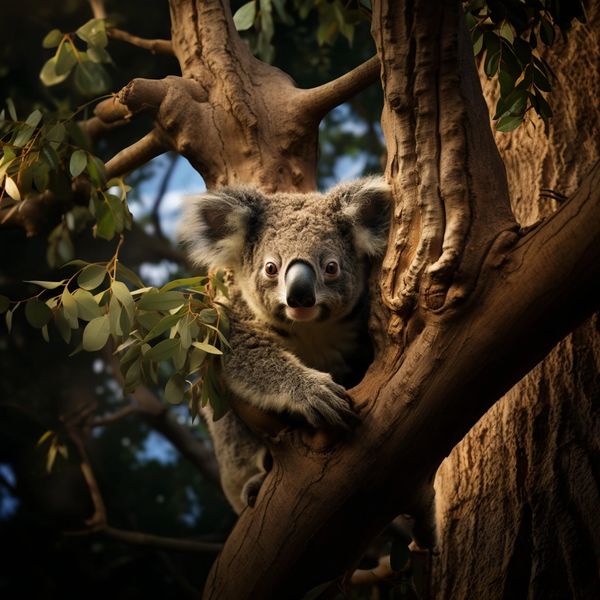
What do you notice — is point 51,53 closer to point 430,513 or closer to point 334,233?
point 334,233

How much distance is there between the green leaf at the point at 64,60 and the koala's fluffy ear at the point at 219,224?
0.70m

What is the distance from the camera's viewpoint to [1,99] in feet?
14.2

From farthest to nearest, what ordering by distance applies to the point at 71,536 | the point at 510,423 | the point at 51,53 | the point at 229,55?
the point at 51,53, the point at 71,536, the point at 229,55, the point at 510,423

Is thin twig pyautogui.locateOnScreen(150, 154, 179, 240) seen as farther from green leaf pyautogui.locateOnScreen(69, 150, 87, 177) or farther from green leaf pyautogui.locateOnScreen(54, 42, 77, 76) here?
green leaf pyautogui.locateOnScreen(69, 150, 87, 177)

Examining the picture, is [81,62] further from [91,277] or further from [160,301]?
[160,301]

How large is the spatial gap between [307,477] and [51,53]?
349 cm

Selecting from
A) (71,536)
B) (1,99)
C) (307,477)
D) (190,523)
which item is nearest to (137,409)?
(71,536)

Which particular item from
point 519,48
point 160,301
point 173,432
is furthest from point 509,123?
point 173,432

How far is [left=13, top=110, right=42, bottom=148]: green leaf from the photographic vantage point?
209 centimetres

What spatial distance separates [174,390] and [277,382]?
1.01ft

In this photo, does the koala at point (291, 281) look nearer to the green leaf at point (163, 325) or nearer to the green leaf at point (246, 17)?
the green leaf at point (163, 325)

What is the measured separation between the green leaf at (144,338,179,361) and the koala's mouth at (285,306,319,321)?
15.1 inches

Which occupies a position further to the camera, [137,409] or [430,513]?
[137,409]

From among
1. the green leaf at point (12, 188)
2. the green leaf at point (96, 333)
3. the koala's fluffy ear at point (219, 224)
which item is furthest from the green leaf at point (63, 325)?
the koala's fluffy ear at point (219, 224)
